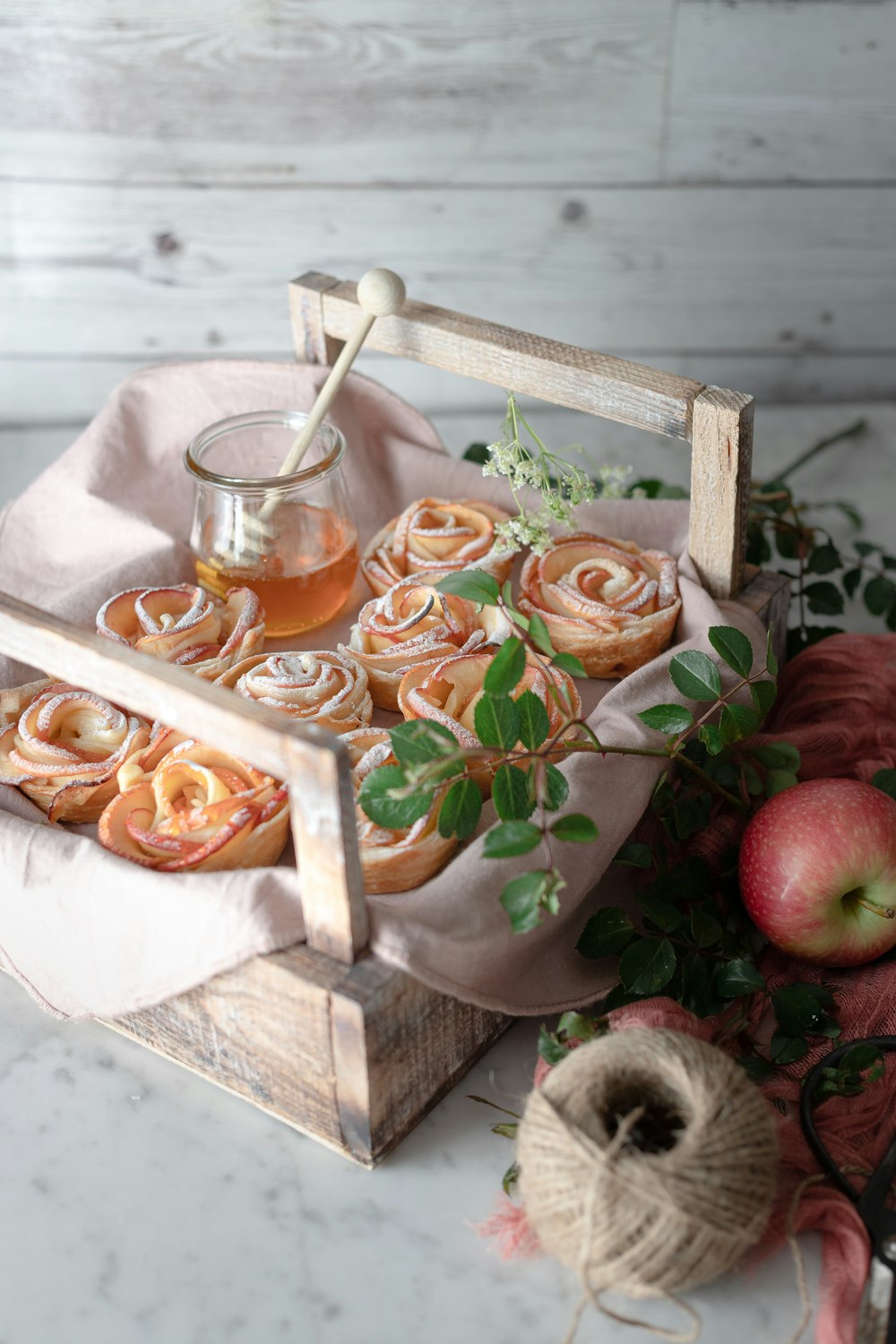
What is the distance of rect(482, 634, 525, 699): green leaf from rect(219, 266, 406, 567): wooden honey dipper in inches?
Answer: 11.5

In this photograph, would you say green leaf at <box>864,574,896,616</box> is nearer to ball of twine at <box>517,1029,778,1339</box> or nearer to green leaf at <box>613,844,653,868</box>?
green leaf at <box>613,844,653,868</box>

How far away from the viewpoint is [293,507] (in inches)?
34.9

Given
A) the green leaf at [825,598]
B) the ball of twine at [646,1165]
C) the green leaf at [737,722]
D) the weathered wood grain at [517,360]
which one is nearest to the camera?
the ball of twine at [646,1165]

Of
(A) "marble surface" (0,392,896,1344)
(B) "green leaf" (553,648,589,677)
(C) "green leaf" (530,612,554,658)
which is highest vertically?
(C) "green leaf" (530,612,554,658)

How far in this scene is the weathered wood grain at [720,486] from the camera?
81 centimetres

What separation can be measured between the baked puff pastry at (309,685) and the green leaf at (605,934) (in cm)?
17

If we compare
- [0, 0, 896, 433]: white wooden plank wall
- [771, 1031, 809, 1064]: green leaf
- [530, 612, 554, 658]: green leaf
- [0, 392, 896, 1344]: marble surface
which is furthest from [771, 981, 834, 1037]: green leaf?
[0, 0, 896, 433]: white wooden plank wall

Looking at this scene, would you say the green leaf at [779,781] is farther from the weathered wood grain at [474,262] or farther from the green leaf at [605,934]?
the weathered wood grain at [474,262]

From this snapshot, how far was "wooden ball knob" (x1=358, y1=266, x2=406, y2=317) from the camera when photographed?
0.86 meters

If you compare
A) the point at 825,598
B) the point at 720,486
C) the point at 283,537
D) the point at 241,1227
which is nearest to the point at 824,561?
the point at 825,598

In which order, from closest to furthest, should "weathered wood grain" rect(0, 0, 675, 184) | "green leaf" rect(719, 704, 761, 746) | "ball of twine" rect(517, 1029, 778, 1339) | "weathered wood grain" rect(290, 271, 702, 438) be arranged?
"ball of twine" rect(517, 1029, 778, 1339) → "green leaf" rect(719, 704, 761, 746) → "weathered wood grain" rect(290, 271, 702, 438) → "weathered wood grain" rect(0, 0, 675, 184)

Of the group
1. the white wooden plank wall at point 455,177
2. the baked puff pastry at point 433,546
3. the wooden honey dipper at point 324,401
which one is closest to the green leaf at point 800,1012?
the baked puff pastry at point 433,546

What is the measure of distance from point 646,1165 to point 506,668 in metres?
0.23

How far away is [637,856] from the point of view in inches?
28.6
